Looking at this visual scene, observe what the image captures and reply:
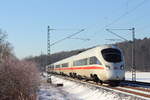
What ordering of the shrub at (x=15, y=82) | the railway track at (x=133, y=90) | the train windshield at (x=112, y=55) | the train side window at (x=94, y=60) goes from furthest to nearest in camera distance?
the train side window at (x=94, y=60) → the train windshield at (x=112, y=55) → the shrub at (x=15, y=82) → the railway track at (x=133, y=90)

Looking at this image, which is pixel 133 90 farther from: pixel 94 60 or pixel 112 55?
pixel 94 60

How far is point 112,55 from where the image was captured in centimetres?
2147

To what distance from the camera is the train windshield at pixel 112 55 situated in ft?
69.7

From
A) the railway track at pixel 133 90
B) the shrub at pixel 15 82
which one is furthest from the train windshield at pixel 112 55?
the shrub at pixel 15 82

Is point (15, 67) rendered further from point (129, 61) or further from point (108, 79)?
point (129, 61)

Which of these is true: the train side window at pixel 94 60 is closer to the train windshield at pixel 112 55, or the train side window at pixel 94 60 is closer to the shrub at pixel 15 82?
the train windshield at pixel 112 55

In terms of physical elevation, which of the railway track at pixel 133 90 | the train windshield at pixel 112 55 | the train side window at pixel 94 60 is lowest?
the railway track at pixel 133 90

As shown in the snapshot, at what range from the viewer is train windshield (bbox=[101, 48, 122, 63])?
836 inches

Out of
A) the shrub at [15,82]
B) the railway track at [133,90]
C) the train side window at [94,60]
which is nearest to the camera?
the railway track at [133,90]

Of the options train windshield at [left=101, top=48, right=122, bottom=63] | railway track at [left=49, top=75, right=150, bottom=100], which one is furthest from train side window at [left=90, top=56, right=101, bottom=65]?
railway track at [left=49, top=75, right=150, bottom=100]

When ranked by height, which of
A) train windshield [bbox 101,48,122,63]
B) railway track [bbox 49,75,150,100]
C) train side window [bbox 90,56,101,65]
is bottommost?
railway track [bbox 49,75,150,100]

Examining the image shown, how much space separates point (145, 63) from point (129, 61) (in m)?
6.96

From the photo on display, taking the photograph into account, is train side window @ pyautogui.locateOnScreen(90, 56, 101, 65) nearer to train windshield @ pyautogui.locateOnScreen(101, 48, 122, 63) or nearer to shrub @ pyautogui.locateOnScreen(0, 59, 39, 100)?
train windshield @ pyautogui.locateOnScreen(101, 48, 122, 63)

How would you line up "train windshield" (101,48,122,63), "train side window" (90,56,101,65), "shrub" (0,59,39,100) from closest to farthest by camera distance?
"shrub" (0,59,39,100)
"train windshield" (101,48,122,63)
"train side window" (90,56,101,65)
